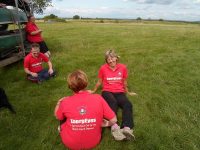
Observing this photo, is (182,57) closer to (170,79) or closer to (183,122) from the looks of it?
(170,79)

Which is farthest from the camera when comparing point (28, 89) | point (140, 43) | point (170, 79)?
point (140, 43)

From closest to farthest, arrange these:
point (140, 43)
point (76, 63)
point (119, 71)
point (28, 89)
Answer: point (119, 71) < point (28, 89) < point (76, 63) < point (140, 43)

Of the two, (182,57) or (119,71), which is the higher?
(119,71)

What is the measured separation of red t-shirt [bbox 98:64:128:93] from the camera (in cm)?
710

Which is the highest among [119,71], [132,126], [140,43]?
[119,71]

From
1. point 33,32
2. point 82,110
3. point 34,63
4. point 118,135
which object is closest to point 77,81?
point 82,110

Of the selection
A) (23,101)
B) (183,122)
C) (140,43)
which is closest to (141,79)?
(183,122)

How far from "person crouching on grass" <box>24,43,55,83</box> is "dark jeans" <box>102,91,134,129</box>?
3232 millimetres

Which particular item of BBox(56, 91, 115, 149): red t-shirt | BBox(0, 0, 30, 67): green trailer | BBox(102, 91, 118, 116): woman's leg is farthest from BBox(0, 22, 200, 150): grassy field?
BBox(56, 91, 115, 149): red t-shirt

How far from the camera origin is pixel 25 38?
1308 cm

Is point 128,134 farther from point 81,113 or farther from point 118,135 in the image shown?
point 81,113

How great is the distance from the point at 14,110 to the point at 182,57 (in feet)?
27.7

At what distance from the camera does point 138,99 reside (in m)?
7.94

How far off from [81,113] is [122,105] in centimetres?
219
